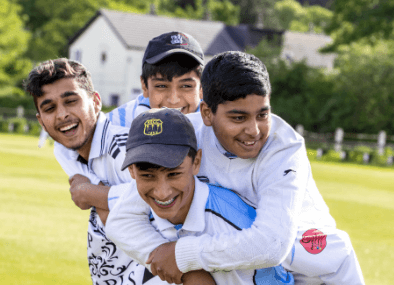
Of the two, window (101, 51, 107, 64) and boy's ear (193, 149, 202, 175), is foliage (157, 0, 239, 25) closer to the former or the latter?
window (101, 51, 107, 64)

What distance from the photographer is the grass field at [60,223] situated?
632cm

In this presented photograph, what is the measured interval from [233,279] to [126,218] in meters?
0.66

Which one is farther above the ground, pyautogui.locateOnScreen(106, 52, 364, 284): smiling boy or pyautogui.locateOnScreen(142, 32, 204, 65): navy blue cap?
pyautogui.locateOnScreen(142, 32, 204, 65): navy blue cap

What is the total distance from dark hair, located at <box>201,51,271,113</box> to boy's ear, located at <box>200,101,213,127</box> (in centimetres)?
10

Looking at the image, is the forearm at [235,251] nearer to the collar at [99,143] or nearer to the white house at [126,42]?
the collar at [99,143]

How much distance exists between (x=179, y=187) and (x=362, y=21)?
102 ft

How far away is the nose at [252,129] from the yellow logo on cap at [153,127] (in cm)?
51

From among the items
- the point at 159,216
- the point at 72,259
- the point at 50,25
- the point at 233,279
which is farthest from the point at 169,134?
the point at 50,25

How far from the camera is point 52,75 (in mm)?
3602

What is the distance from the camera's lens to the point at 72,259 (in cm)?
679

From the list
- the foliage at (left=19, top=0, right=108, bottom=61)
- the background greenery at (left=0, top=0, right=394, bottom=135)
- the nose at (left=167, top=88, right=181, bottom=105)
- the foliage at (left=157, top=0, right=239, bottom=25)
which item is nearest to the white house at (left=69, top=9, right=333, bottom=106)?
the foliage at (left=19, top=0, right=108, bottom=61)

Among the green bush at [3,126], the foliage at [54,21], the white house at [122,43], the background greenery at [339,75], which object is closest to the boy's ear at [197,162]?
the background greenery at [339,75]

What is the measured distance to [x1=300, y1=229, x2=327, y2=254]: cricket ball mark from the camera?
2.96 meters

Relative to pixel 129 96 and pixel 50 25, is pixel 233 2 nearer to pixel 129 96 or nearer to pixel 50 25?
pixel 50 25
